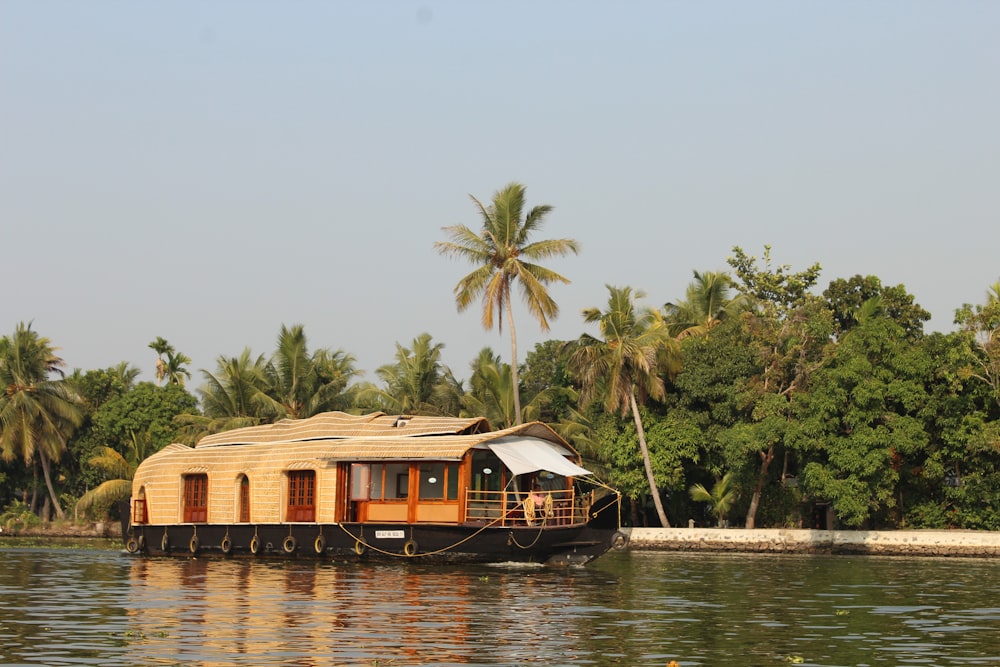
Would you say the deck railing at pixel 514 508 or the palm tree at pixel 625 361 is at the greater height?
the palm tree at pixel 625 361

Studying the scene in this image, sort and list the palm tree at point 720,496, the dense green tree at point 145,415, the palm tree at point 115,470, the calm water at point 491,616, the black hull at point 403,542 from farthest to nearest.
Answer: the dense green tree at point 145,415 → the palm tree at point 115,470 → the palm tree at point 720,496 → the black hull at point 403,542 → the calm water at point 491,616

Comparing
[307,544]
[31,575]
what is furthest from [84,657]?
[307,544]

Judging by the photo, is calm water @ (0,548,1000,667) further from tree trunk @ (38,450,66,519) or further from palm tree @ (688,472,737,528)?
tree trunk @ (38,450,66,519)

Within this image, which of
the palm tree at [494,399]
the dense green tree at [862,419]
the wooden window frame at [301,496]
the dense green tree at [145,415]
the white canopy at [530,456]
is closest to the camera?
the white canopy at [530,456]

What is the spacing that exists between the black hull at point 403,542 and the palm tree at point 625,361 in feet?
47.8

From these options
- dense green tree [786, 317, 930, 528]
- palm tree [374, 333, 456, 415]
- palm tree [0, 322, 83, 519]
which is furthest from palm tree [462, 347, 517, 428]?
palm tree [0, 322, 83, 519]

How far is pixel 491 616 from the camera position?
1777cm

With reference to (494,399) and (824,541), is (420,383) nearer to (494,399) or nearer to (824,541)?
(494,399)

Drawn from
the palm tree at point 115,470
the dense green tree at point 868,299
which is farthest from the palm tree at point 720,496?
the palm tree at point 115,470

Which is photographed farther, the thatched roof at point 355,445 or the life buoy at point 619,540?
the thatched roof at point 355,445

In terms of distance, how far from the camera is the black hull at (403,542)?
91.4ft

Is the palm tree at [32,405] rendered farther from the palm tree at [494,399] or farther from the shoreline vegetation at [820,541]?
the palm tree at [494,399]

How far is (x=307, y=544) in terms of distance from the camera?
1199 inches

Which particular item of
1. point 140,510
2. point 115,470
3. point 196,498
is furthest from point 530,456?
point 115,470
